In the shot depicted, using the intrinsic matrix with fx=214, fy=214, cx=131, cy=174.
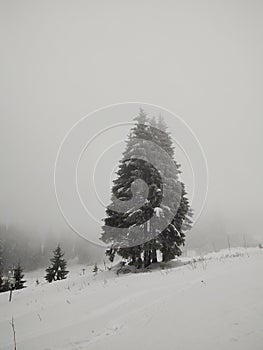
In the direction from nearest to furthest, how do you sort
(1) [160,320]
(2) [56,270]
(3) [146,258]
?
(1) [160,320]
(3) [146,258]
(2) [56,270]

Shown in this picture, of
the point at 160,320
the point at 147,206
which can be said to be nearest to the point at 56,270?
the point at 147,206

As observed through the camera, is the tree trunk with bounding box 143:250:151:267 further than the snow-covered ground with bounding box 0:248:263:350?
Yes

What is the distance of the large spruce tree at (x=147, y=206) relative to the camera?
14.9 meters

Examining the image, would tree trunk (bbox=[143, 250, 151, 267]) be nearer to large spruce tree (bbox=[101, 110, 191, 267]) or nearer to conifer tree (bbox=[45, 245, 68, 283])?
large spruce tree (bbox=[101, 110, 191, 267])

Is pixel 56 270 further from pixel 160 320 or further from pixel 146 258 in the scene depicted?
pixel 160 320

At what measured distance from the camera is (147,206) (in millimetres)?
15164

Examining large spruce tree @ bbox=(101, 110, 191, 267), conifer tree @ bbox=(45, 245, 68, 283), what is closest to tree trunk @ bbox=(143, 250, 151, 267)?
large spruce tree @ bbox=(101, 110, 191, 267)

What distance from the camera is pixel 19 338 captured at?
518 cm

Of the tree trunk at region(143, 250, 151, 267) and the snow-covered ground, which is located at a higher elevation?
the tree trunk at region(143, 250, 151, 267)

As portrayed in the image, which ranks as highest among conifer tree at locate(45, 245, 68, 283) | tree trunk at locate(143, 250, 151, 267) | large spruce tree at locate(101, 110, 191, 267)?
large spruce tree at locate(101, 110, 191, 267)

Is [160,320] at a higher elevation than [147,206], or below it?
below

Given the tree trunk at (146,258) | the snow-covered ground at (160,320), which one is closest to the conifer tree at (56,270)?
the tree trunk at (146,258)

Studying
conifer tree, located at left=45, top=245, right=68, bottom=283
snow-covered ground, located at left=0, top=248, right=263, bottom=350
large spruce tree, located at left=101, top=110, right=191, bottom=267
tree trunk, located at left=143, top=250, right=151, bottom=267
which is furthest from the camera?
conifer tree, located at left=45, top=245, right=68, bottom=283

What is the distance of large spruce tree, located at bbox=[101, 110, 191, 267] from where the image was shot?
14.9 m
